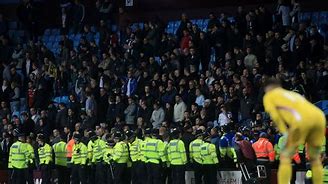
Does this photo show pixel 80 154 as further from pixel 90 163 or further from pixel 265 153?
pixel 265 153

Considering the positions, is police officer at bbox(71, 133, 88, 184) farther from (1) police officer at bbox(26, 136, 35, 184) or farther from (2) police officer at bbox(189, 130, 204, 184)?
(2) police officer at bbox(189, 130, 204, 184)

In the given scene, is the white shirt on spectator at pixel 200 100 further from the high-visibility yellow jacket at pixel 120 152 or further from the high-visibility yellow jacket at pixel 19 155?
the high-visibility yellow jacket at pixel 19 155

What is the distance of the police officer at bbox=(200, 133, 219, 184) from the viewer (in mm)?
25906

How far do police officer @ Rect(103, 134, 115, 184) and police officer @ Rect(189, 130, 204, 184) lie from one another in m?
2.73

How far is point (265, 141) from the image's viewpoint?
24484 millimetres

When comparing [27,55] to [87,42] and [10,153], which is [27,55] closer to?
[87,42]

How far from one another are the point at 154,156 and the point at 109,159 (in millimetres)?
1796

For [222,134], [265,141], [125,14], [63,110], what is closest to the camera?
[265,141]

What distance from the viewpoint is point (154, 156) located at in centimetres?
2670

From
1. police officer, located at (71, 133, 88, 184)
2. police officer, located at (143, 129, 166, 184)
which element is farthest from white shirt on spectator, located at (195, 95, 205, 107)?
police officer, located at (71, 133, 88, 184)

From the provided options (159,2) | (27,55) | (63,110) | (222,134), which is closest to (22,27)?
(27,55)

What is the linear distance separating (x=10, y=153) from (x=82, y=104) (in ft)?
12.3

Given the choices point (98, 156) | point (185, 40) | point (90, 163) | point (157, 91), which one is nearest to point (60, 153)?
point (90, 163)

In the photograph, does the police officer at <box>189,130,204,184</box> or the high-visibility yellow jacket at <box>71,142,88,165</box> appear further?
the high-visibility yellow jacket at <box>71,142,88,165</box>
